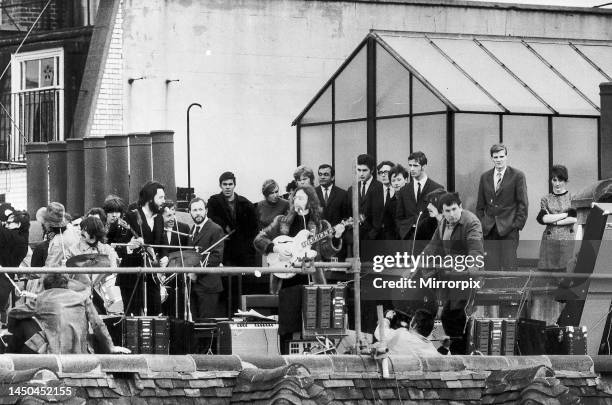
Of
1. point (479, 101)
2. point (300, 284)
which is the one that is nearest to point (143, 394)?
point (300, 284)

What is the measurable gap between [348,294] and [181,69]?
11142 mm

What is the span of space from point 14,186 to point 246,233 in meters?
10.5

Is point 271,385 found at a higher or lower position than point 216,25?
lower

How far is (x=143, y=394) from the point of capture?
52.9ft

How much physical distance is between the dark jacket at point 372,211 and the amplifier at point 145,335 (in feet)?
12.0

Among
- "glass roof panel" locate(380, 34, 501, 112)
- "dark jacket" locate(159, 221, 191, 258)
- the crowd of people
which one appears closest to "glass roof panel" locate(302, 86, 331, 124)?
"glass roof panel" locate(380, 34, 501, 112)

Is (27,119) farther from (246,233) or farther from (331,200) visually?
(331,200)

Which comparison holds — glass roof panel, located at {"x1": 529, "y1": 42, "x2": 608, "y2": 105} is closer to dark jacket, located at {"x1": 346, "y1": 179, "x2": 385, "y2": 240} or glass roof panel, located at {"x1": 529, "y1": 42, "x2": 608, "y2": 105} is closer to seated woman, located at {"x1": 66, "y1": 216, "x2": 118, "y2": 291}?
dark jacket, located at {"x1": 346, "y1": 179, "x2": 385, "y2": 240}

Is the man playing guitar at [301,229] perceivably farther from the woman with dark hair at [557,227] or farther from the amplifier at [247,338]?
the woman with dark hair at [557,227]

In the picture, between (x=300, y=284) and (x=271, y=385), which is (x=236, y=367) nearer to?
(x=271, y=385)

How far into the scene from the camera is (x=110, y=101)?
1129 inches

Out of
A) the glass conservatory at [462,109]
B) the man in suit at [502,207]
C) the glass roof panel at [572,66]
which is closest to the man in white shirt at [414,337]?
the man in suit at [502,207]

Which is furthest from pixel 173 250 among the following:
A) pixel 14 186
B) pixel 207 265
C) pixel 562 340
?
pixel 14 186

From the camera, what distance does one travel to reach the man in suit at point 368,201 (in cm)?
2044
